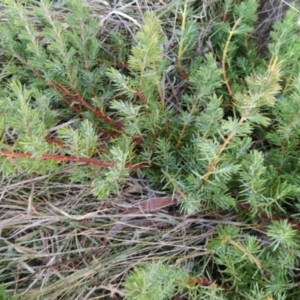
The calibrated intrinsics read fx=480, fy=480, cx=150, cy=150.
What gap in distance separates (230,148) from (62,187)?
44cm

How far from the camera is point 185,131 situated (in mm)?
1026

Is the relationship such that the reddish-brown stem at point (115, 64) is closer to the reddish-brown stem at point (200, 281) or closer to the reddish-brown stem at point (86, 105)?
the reddish-brown stem at point (86, 105)

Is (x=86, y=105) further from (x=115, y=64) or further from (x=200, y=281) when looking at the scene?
(x=200, y=281)

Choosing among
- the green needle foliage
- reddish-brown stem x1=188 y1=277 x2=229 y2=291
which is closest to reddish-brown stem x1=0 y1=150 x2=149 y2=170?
the green needle foliage

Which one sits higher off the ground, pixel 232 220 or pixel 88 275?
pixel 232 220

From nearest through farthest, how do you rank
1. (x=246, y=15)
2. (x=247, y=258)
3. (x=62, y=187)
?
(x=247, y=258)
(x=246, y=15)
(x=62, y=187)

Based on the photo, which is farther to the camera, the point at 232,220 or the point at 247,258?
the point at 232,220

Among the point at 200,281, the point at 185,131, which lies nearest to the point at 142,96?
the point at 185,131

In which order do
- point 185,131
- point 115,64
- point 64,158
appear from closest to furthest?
point 64,158, point 185,131, point 115,64

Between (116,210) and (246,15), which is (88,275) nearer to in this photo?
(116,210)

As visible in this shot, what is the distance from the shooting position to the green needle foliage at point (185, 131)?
0.85m

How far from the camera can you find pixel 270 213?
957 mm

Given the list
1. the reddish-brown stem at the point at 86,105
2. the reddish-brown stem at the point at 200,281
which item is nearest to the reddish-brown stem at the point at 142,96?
the reddish-brown stem at the point at 86,105

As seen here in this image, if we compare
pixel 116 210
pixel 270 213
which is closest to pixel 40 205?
pixel 116 210
